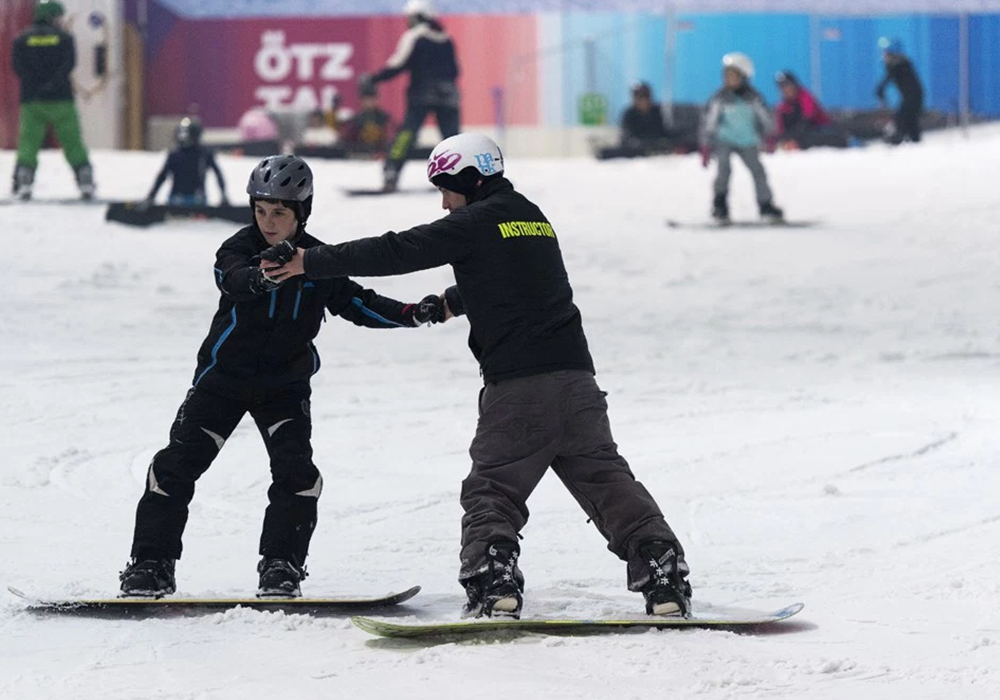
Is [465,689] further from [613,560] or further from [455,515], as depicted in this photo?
[455,515]

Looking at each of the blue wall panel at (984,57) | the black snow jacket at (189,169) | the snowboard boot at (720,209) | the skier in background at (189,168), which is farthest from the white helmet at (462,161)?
the blue wall panel at (984,57)

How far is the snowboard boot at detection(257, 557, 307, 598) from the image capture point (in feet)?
14.8

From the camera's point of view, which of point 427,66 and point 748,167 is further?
point 427,66

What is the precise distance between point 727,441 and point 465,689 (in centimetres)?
370

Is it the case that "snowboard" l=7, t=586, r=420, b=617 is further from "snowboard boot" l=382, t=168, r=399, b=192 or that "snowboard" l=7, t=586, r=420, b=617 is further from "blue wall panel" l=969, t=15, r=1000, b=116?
"blue wall panel" l=969, t=15, r=1000, b=116

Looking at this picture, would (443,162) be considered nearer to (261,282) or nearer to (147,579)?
(261,282)

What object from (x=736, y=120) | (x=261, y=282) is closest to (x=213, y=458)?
(x=261, y=282)

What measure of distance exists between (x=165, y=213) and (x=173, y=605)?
10177 mm

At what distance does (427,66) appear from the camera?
15.8 metres

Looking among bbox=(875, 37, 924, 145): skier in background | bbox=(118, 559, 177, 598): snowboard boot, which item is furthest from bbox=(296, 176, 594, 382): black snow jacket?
bbox=(875, 37, 924, 145): skier in background

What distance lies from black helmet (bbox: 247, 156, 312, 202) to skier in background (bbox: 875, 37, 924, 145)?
15.5 meters

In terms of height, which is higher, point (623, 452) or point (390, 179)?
point (390, 179)

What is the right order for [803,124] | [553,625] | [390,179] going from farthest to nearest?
[803,124], [390,179], [553,625]

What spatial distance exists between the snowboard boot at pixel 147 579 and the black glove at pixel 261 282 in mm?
811
